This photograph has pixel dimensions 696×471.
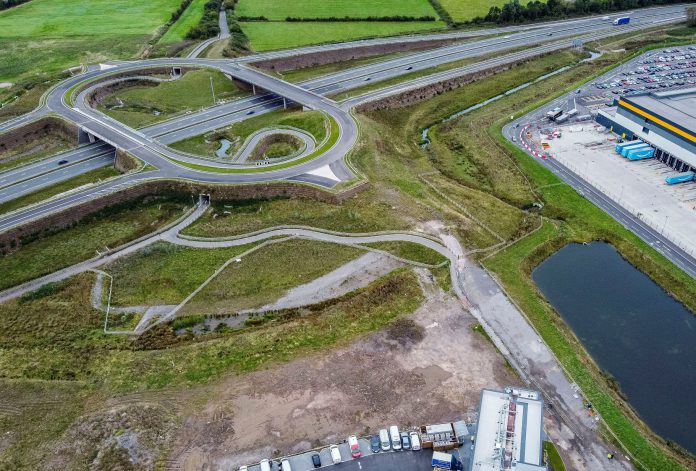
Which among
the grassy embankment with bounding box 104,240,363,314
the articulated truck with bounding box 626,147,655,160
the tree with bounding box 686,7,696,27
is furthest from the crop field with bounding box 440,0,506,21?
the grassy embankment with bounding box 104,240,363,314

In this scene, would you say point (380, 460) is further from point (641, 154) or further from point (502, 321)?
point (641, 154)

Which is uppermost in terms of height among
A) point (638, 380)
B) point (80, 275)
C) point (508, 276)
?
point (80, 275)

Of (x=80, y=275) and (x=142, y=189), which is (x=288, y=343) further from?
(x=142, y=189)

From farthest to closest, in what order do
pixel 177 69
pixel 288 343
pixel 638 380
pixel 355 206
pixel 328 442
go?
pixel 177 69 < pixel 355 206 < pixel 288 343 < pixel 638 380 < pixel 328 442

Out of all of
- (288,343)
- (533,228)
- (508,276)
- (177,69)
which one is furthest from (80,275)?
(177,69)

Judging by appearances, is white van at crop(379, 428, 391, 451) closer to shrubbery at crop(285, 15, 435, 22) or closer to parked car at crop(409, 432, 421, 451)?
parked car at crop(409, 432, 421, 451)

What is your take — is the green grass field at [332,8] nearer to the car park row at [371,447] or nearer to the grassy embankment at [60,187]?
the grassy embankment at [60,187]
